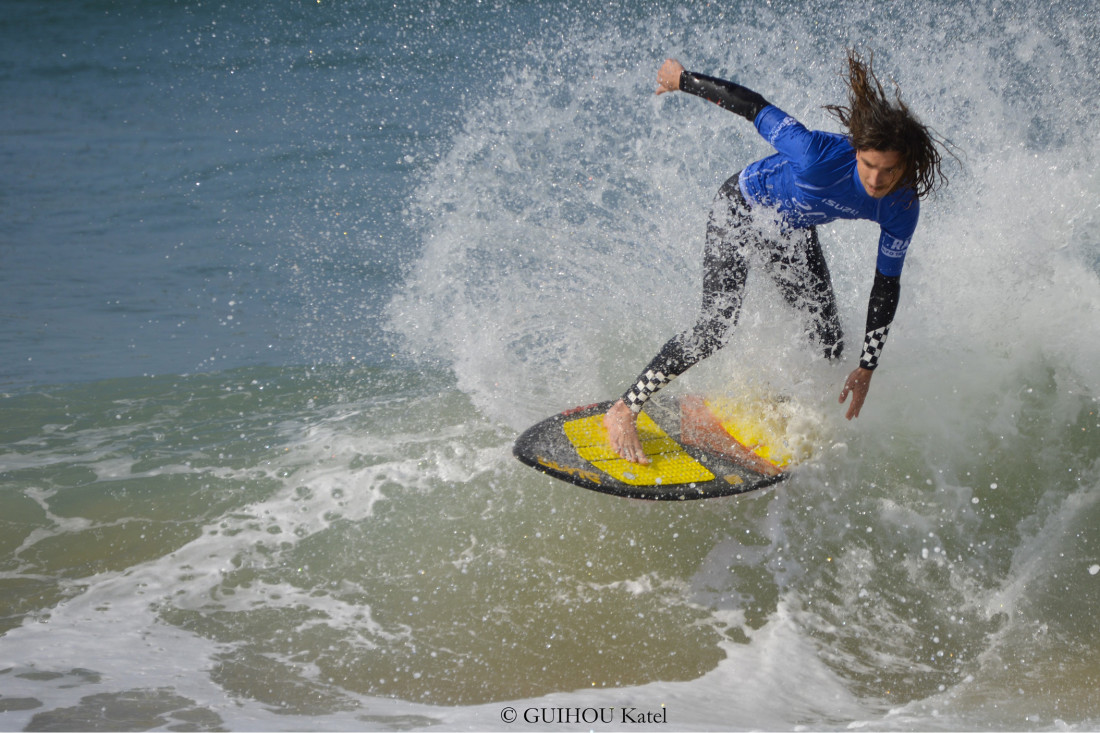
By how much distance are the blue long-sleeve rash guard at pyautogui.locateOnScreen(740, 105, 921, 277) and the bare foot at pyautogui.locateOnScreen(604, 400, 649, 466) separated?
119cm

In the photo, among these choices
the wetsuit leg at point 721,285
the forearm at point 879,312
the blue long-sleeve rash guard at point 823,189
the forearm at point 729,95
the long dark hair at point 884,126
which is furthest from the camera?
the wetsuit leg at point 721,285

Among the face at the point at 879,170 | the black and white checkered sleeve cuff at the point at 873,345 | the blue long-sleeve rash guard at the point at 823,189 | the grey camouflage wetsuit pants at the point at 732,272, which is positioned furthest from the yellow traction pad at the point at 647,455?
the face at the point at 879,170

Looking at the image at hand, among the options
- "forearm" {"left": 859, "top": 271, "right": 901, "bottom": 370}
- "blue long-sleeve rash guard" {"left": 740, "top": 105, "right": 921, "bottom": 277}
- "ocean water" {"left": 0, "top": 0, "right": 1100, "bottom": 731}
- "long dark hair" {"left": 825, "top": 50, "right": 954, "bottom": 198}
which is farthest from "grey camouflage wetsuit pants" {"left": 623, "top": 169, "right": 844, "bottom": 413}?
"long dark hair" {"left": 825, "top": 50, "right": 954, "bottom": 198}

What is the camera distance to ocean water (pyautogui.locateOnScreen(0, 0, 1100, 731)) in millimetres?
3146

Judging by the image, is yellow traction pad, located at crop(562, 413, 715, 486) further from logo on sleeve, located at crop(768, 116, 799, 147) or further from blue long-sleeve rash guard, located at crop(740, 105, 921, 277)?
logo on sleeve, located at crop(768, 116, 799, 147)

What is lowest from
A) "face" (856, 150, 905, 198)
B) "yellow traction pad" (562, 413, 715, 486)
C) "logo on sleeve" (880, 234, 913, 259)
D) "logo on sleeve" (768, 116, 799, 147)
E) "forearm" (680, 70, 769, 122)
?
"yellow traction pad" (562, 413, 715, 486)

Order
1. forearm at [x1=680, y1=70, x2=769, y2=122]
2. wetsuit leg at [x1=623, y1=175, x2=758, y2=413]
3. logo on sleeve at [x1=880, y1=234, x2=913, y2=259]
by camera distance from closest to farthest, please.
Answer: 1. logo on sleeve at [x1=880, y1=234, x2=913, y2=259]
2. forearm at [x1=680, y1=70, x2=769, y2=122]
3. wetsuit leg at [x1=623, y1=175, x2=758, y2=413]

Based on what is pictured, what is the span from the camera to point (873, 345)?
340 cm

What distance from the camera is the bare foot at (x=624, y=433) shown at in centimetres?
381

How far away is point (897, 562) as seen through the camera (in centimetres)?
366

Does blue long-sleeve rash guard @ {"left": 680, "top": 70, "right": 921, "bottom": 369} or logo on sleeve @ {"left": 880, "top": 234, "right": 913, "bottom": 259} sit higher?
blue long-sleeve rash guard @ {"left": 680, "top": 70, "right": 921, "bottom": 369}

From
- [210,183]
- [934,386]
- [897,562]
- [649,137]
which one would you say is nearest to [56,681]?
[897,562]

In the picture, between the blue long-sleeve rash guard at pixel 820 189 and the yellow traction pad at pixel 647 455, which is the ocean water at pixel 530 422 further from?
the blue long-sleeve rash guard at pixel 820 189

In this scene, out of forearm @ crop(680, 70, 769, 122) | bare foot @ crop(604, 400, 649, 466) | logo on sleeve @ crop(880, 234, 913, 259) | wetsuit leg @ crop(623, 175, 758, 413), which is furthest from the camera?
bare foot @ crop(604, 400, 649, 466)
